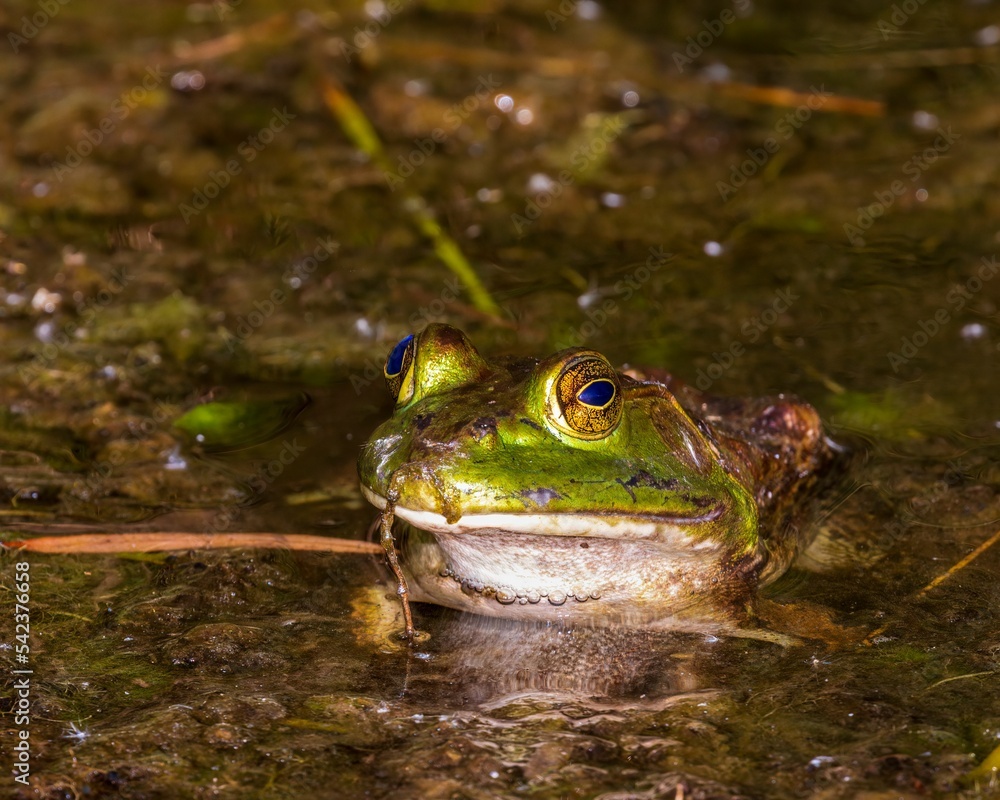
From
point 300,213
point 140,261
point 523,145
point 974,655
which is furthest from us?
point 523,145

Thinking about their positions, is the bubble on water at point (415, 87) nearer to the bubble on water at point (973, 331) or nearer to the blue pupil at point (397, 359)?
the bubble on water at point (973, 331)

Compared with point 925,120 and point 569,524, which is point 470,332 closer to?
point 569,524

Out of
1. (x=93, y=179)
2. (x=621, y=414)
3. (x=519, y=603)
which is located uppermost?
(x=621, y=414)

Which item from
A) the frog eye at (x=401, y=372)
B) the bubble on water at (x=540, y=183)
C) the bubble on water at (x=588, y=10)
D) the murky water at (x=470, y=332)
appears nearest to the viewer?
the murky water at (x=470, y=332)

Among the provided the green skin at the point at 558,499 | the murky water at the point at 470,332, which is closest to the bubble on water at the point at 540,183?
the murky water at the point at 470,332

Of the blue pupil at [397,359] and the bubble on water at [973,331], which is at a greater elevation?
the blue pupil at [397,359]

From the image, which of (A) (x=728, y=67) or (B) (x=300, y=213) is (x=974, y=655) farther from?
(A) (x=728, y=67)

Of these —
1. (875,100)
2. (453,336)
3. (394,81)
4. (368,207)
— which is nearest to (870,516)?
(453,336)

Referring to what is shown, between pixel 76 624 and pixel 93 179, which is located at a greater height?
pixel 76 624

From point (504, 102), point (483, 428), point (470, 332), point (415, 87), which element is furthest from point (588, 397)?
point (415, 87)
